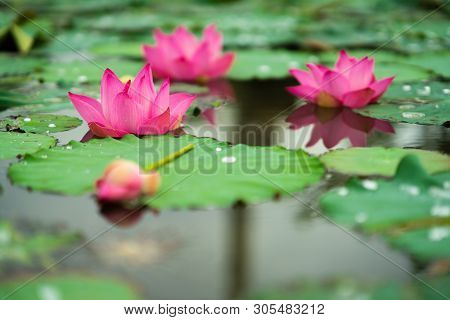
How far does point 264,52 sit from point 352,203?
1.64 meters

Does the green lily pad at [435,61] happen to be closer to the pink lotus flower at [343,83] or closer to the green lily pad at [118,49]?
the pink lotus flower at [343,83]

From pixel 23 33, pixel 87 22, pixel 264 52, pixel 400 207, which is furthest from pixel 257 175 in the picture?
pixel 87 22

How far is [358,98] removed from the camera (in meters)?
1.62

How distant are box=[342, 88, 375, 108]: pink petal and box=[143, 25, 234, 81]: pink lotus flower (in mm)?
559

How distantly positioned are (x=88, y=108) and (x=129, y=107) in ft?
0.35

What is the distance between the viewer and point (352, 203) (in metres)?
0.99

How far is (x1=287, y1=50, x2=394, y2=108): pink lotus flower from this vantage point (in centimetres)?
157

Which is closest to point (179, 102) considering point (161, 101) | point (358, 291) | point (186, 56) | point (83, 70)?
point (161, 101)

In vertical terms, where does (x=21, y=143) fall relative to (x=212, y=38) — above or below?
below

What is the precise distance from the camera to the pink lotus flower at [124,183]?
100 cm

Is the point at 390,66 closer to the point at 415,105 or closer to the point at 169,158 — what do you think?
the point at 415,105

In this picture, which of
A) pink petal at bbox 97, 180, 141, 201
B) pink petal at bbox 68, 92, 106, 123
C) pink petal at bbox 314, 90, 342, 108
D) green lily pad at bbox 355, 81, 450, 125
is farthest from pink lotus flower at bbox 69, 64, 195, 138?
green lily pad at bbox 355, 81, 450, 125

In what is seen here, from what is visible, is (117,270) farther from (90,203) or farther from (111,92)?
(111,92)

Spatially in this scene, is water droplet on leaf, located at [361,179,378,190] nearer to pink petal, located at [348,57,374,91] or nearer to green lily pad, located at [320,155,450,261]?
green lily pad, located at [320,155,450,261]
